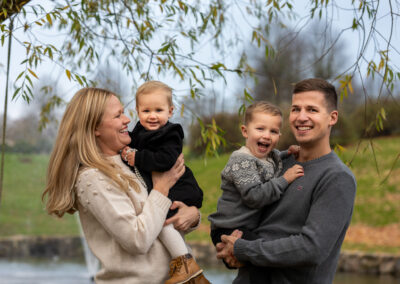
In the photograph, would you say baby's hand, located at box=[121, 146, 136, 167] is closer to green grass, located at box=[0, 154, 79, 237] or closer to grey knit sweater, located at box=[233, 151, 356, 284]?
grey knit sweater, located at box=[233, 151, 356, 284]

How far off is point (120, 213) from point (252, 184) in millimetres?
555

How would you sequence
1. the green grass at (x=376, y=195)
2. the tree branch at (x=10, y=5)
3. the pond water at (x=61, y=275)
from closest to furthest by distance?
the tree branch at (x=10, y=5), the pond water at (x=61, y=275), the green grass at (x=376, y=195)

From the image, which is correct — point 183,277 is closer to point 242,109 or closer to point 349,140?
point 242,109

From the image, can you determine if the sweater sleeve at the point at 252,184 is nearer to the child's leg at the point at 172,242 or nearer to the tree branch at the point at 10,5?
the child's leg at the point at 172,242

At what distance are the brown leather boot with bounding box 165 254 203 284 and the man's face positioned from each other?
0.66 meters

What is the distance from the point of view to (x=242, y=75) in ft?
13.3

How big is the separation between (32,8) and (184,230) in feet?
6.18

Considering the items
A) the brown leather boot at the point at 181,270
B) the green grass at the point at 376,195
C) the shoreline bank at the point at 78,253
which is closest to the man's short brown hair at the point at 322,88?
the brown leather boot at the point at 181,270

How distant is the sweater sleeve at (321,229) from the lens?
6.53 ft

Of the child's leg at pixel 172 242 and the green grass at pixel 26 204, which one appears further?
the green grass at pixel 26 204

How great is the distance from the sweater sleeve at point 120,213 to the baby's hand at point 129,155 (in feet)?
0.60

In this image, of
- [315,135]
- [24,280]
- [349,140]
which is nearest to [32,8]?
[315,135]

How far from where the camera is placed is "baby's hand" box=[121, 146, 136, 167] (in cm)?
220

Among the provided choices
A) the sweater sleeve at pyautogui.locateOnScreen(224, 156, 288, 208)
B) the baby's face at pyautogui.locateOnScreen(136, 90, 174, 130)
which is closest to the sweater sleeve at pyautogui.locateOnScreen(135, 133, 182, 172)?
the baby's face at pyautogui.locateOnScreen(136, 90, 174, 130)
